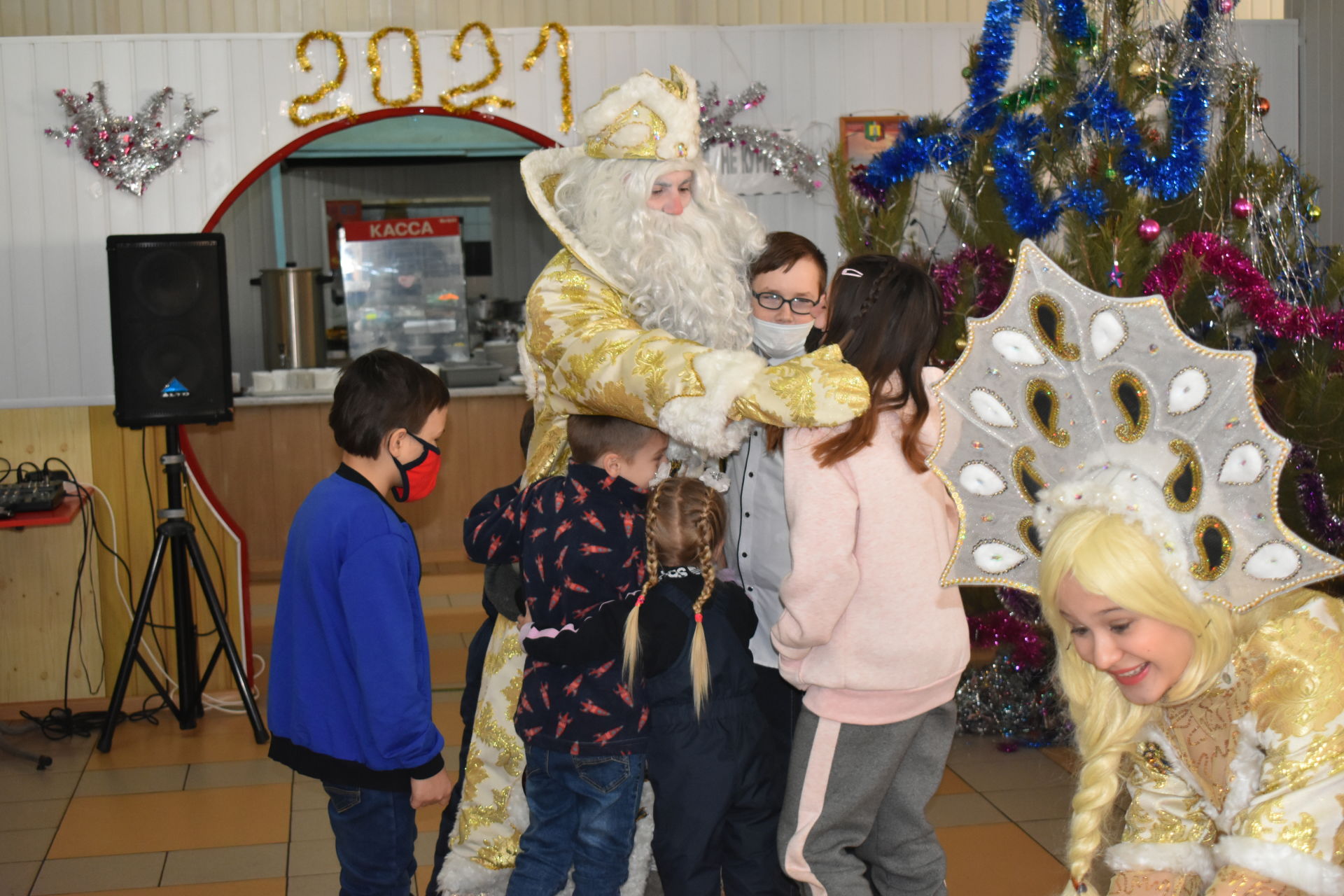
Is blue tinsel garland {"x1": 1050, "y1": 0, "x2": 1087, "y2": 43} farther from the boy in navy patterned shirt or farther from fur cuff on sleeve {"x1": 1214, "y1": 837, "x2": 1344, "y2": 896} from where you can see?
fur cuff on sleeve {"x1": 1214, "y1": 837, "x2": 1344, "y2": 896}

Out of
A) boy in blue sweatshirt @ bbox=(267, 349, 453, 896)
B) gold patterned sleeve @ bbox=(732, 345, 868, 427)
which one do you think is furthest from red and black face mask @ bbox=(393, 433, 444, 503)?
gold patterned sleeve @ bbox=(732, 345, 868, 427)

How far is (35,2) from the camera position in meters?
4.41

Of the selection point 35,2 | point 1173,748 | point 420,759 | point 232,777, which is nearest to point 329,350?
point 35,2

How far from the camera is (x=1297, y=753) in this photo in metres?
1.32

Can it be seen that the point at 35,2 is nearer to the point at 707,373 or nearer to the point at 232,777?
the point at 232,777

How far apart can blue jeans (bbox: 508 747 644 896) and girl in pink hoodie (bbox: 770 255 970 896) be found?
288 mm

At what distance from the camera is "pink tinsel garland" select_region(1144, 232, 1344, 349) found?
2814 mm

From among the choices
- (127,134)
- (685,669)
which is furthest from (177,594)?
(685,669)

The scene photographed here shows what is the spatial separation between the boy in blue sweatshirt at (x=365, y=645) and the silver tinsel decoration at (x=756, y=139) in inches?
89.9

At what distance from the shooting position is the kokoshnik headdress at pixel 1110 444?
50.1 inches

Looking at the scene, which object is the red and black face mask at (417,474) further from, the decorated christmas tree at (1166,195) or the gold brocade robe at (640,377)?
the decorated christmas tree at (1166,195)

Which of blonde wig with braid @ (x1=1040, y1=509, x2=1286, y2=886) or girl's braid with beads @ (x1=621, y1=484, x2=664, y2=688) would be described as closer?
blonde wig with braid @ (x1=1040, y1=509, x2=1286, y2=886)

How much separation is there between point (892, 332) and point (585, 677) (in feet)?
2.60

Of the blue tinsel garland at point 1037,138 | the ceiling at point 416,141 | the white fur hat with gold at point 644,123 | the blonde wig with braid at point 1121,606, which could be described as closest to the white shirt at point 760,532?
the white fur hat with gold at point 644,123
